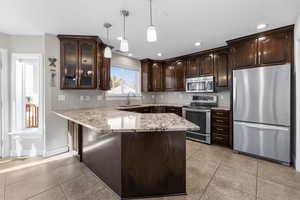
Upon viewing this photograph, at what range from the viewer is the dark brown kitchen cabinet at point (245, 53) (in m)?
2.94

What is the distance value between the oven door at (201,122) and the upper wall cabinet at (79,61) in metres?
2.60

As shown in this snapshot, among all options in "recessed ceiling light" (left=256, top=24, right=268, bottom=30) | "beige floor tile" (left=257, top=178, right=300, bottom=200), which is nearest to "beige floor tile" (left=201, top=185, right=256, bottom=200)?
"beige floor tile" (left=257, top=178, right=300, bottom=200)

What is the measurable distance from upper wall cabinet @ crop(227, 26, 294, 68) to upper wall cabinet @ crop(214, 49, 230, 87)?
464 mm

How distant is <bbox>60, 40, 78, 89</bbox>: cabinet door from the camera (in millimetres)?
3029

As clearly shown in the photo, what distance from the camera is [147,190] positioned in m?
1.71

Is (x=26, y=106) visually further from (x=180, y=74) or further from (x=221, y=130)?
(x=221, y=130)

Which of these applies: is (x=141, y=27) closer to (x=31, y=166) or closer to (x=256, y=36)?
(x=256, y=36)

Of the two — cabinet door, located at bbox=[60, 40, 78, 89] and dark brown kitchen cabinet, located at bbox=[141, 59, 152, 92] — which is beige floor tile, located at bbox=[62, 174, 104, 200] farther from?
dark brown kitchen cabinet, located at bbox=[141, 59, 152, 92]

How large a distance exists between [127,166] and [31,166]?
210 cm

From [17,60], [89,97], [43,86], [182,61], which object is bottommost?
[89,97]

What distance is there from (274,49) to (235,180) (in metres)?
2.48

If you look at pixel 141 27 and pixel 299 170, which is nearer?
pixel 299 170

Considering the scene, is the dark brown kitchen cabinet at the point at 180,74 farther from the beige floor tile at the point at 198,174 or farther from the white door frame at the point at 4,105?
the white door frame at the point at 4,105

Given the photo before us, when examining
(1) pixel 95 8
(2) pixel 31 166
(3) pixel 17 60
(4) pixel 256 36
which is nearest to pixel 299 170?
(4) pixel 256 36
